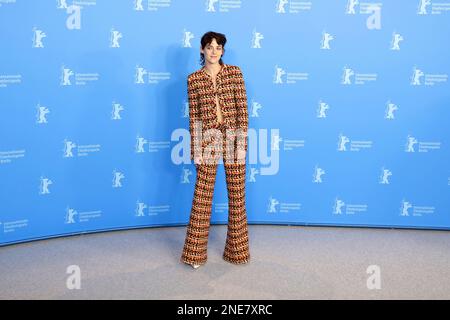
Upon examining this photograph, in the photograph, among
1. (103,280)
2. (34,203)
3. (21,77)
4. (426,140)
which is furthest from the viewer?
(426,140)

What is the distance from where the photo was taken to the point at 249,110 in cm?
401

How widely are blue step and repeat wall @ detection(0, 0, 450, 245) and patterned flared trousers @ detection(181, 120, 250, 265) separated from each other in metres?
0.79

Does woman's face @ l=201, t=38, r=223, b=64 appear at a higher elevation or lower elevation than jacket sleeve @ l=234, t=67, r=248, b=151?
higher

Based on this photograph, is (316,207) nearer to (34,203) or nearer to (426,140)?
(426,140)

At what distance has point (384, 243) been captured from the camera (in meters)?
3.92

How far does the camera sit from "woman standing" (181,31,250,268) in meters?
3.19

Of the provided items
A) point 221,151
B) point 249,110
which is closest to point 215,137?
point 221,151

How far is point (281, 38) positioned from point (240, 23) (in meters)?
0.38

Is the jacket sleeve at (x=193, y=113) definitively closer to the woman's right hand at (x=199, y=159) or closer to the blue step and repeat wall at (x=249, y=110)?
the woman's right hand at (x=199, y=159)

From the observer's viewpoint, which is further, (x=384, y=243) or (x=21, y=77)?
(x=384, y=243)

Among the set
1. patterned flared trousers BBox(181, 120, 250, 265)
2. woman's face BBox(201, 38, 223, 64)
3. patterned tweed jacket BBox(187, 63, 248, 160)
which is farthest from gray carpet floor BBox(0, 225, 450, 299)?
woman's face BBox(201, 38, 223, 64)

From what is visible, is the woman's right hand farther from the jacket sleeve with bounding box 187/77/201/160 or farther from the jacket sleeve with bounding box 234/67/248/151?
the jacket sleeve with bounding box 234/67/248/151

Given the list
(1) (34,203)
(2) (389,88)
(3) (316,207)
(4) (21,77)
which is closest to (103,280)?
(1) (34,203)

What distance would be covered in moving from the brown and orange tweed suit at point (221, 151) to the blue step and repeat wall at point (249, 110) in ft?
2.44
